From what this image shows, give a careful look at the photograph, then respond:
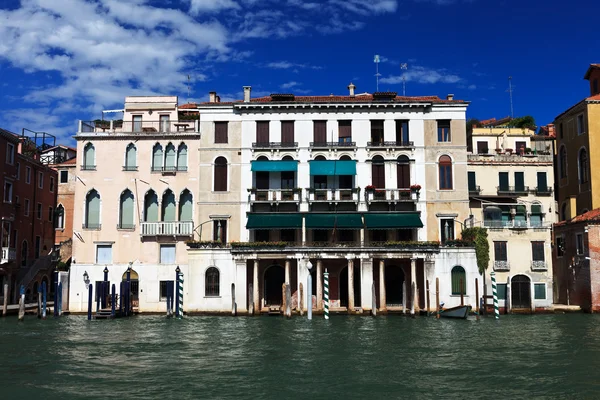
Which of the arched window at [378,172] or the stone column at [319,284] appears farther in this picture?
the arched window at [378,172]

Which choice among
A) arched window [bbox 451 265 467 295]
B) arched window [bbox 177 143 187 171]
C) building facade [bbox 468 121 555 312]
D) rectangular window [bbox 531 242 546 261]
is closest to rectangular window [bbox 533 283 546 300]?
building facade [bbox 468 121 555 312]

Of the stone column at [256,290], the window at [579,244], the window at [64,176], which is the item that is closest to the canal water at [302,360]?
the stone column at [256,290]

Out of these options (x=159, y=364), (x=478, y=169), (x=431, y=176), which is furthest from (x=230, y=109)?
(x=159, y=364)

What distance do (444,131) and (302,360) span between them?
25005 millimetres

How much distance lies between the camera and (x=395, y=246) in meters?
40.1

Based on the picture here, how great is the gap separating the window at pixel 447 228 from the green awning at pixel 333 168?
7.10 meters

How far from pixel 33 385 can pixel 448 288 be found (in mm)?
27715

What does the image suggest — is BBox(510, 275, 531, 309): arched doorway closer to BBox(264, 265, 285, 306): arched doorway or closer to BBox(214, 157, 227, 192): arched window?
BBox(264, 265, 285, 306): arched doorway

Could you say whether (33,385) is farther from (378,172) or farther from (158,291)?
(378,172)

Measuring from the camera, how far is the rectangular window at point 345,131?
43.3 m

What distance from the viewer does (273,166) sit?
138 ft

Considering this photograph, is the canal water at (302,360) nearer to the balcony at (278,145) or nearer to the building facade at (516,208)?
the building facade at (516,208)

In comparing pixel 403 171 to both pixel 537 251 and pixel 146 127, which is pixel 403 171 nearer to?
pixel 537 251

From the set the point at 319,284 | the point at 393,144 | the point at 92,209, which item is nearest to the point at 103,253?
the point at 92,209
